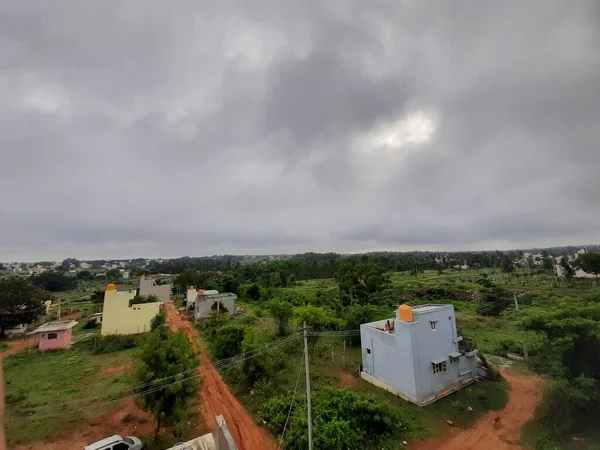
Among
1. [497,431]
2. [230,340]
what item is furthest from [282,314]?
[497,431]

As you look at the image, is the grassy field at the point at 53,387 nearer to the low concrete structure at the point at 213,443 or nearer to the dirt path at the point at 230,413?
the low concrete structure at the point at 213,443

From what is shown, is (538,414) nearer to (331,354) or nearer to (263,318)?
(331,354)

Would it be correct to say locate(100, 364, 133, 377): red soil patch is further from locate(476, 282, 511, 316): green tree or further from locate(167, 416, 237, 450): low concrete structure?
locate(476, 282, 511, 316): green tree

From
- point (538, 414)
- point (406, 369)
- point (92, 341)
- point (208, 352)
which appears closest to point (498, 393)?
point (538, 414)

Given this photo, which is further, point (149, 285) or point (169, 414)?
point (149, 285)

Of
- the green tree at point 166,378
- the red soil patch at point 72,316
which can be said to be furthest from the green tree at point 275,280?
the green tree at point 166,378

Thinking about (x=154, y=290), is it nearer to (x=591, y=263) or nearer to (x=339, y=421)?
(x=339, y=421)
